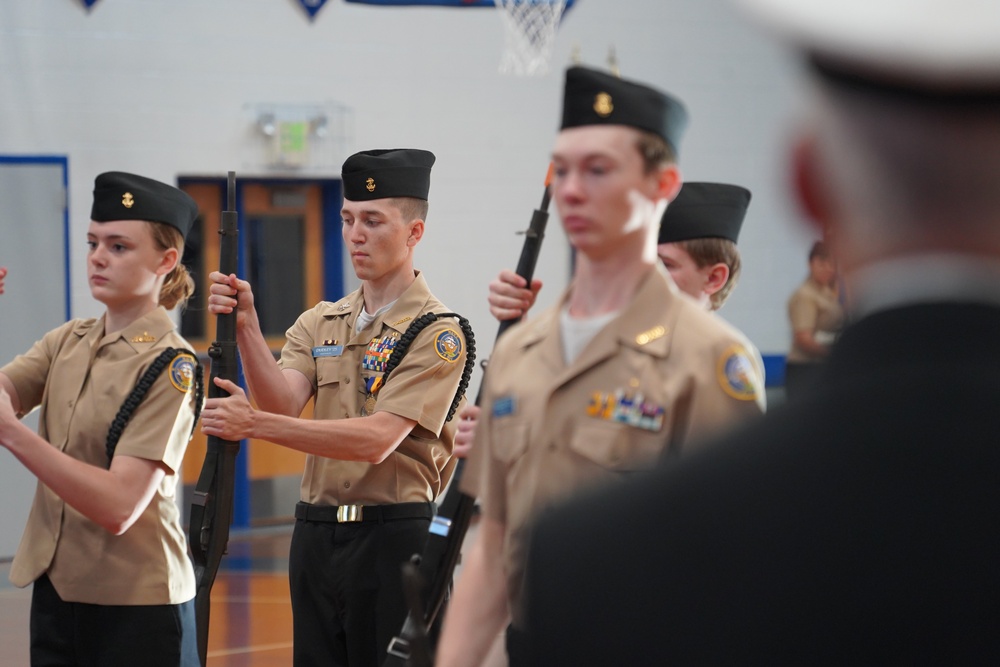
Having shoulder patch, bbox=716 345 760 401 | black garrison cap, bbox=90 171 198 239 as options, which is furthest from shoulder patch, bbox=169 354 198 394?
shoulder patch, bbox=716 345 760 401

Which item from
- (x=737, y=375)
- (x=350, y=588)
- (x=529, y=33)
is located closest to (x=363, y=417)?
(x=350, y=588)

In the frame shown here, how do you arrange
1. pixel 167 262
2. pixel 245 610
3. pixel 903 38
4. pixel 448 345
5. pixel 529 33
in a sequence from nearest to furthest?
pixel 903 38 → pixel 167 262 → pixel 448 345 → pixel 245 610 → pixel 529 33

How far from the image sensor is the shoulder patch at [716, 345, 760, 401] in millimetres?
1681

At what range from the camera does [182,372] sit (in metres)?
2.68

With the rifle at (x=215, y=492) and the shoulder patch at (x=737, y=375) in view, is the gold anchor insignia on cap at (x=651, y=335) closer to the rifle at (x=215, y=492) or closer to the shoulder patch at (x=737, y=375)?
the shoulder patch at (x=737, y=375)

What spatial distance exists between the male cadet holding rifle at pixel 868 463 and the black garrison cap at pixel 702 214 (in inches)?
84.0

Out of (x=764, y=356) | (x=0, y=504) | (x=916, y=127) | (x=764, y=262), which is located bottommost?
(x=0, y=504)

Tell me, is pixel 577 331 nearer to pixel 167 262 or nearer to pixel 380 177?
pixel 167 262

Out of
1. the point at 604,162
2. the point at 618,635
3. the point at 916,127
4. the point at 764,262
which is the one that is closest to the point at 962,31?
the point at 916,127

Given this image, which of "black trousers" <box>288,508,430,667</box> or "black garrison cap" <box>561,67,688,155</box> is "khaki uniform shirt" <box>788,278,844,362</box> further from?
"black garrison cap" <box>561,67,688,155</box>

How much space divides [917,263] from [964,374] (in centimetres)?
6

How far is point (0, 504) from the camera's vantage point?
621 centimetres

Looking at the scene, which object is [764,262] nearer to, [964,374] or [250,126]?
[250,126]

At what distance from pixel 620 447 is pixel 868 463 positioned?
1.16m
